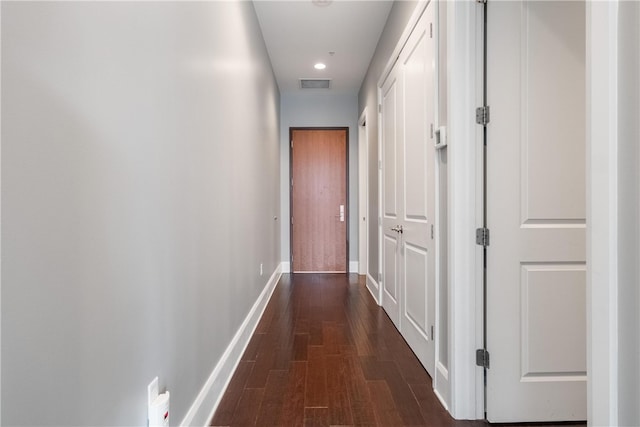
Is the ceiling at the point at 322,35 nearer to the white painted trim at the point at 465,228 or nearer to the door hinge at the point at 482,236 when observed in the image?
the white painted trim at the point at 465,228

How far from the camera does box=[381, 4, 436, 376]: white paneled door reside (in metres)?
2.02

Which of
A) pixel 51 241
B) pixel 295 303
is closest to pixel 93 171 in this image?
pixel 51 241

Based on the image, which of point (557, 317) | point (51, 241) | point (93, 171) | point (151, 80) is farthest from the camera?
point (557, 317)

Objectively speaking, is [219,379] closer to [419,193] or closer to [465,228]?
[465,228]

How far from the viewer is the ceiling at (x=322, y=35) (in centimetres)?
301

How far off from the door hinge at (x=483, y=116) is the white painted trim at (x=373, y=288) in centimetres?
236

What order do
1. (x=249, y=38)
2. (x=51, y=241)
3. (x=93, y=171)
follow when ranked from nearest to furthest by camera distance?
Answer: (x=51, y=241), (x=93, y=171), (x=249, y=38)

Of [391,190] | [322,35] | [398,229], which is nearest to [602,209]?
[398,229]

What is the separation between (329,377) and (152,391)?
1.18 meters

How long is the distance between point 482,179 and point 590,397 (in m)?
0.98

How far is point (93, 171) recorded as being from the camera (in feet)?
2.55

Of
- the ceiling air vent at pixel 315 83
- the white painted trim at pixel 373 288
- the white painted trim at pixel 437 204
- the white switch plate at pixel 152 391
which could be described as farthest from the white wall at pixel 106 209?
the ceiling air vent at pixel 315 83

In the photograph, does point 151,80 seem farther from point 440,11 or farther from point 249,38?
point 249,38

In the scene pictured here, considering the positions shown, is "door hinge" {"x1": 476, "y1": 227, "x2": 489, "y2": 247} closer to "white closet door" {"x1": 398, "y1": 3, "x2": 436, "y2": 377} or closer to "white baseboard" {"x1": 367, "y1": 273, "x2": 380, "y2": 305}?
"white closet door" {"x1": 398, "y1": 3, "x2": 436, "y2": 377}
